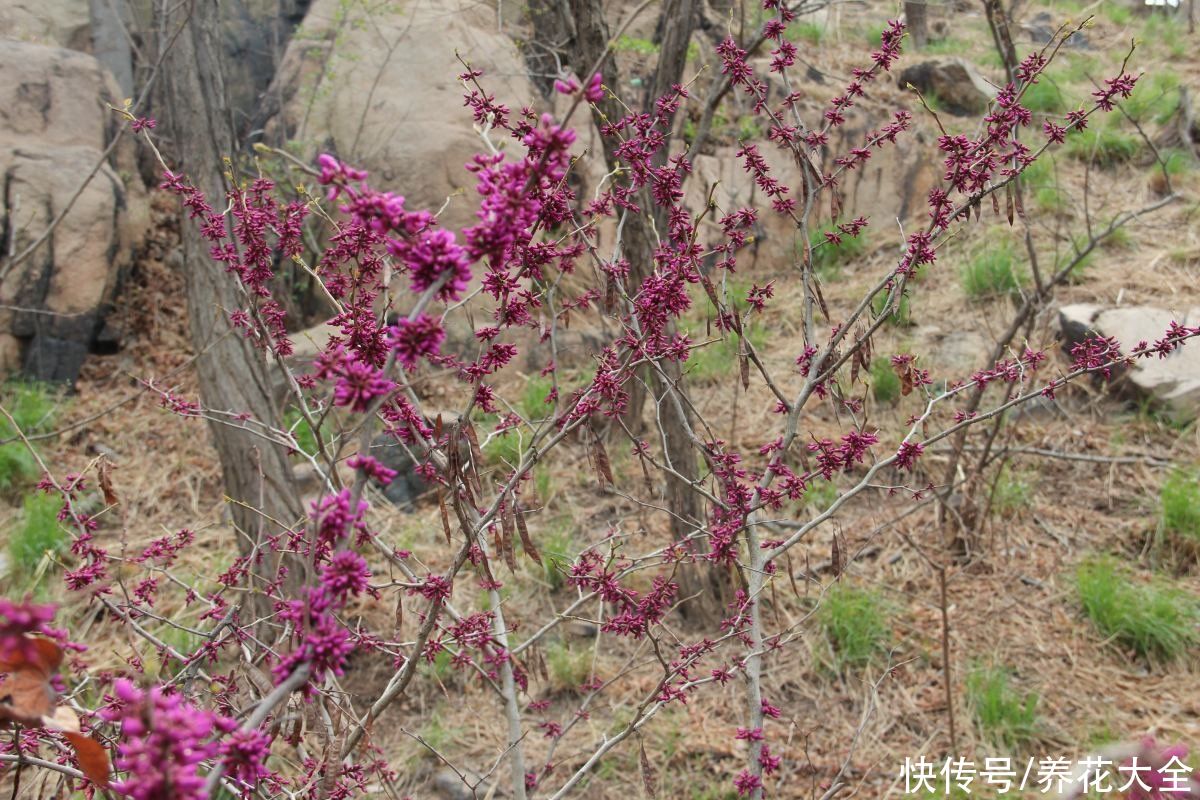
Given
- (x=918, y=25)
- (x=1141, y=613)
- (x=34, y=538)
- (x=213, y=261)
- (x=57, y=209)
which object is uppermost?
(x=918, y=25)

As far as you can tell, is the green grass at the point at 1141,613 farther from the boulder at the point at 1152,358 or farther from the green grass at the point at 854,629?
the boulder at the point at 1152,358

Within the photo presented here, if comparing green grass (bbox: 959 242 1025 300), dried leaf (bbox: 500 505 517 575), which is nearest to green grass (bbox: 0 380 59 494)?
dried leaf (bbox: 500 505 517 575)

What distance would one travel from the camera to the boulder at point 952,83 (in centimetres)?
801

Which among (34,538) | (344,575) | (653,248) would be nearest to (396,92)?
(653,248)

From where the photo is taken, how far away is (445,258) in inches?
40.8

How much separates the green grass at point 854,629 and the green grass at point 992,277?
2722 mm

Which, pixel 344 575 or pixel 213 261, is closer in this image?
pixel 344 575

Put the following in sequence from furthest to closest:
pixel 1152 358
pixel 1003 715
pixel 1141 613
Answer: pixel 1152 358, pixel 1141 613, pixel 1003 715

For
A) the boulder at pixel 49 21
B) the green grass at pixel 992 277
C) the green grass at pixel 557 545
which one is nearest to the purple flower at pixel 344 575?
the green grass at pixel 557 545

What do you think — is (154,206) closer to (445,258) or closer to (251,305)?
(251,305)

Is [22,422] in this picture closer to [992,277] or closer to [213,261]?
[213,261]

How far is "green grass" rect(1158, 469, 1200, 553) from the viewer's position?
13.3 feet

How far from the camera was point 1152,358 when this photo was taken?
15.8 ft

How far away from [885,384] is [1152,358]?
1378mm
